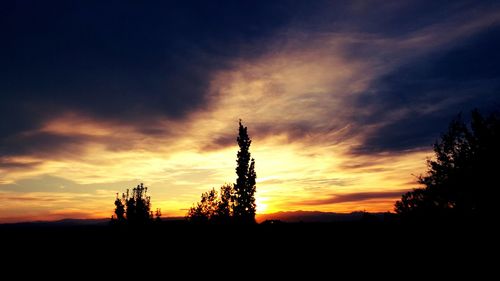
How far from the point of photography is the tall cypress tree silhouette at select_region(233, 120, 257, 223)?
1944 inches

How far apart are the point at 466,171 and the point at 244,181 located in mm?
29387

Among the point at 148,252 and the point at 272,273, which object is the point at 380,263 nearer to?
the point at 272,273

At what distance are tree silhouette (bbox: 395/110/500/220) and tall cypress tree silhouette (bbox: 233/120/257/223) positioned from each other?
23.2 metres

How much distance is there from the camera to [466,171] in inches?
1502

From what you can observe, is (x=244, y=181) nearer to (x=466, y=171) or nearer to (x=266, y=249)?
(x=466, y=171)

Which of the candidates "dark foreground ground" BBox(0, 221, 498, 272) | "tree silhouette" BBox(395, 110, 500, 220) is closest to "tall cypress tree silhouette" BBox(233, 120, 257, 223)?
"tree silhouette" BBox(395, 110, 500, 220)

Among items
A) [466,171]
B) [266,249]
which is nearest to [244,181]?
[466,171]

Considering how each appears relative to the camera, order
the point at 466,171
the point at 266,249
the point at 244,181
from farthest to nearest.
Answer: the point at 244,181 < the point at 466,171 < the point at 266,249

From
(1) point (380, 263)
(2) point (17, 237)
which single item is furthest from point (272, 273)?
(2) point (17, 237)

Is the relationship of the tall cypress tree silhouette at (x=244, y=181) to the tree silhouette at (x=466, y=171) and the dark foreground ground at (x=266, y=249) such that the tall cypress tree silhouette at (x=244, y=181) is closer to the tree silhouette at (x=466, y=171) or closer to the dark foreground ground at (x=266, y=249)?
the tree silhouette at (x=466, y=171)

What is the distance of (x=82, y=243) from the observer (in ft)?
37.2

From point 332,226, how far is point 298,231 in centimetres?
140

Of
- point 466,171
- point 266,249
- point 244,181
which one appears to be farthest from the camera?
point 244,181

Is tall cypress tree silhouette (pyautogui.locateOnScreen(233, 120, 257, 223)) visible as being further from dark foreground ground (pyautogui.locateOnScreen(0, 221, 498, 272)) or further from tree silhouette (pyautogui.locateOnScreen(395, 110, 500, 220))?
dark foreground ground (pyautogui.locateOnScreen(0, 221, 498, 272))
